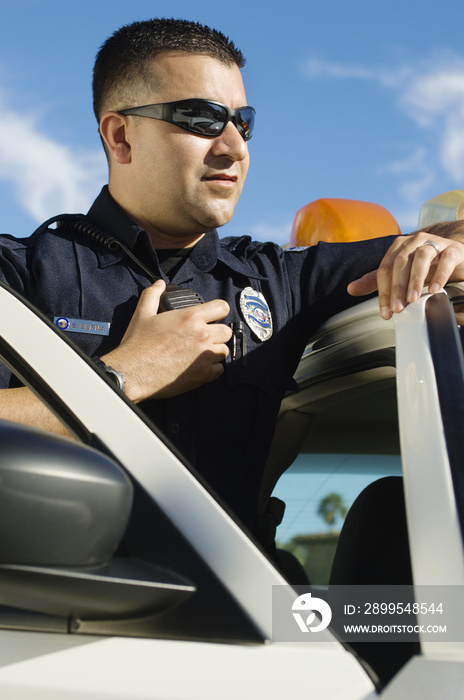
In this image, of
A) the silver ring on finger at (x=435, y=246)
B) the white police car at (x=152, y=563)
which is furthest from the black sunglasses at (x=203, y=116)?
the white police car at (x=152, y=563)

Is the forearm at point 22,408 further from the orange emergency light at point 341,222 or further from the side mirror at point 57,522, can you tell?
the orange emergency light at point 341,222

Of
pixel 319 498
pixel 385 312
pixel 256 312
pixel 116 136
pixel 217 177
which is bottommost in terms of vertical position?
pixel 319 498

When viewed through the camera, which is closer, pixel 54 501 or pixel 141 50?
pixel 54 501

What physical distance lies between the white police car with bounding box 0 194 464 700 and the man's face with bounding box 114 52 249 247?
1.26 m

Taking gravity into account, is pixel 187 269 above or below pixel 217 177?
below

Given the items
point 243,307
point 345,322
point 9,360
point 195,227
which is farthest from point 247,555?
point 195,227

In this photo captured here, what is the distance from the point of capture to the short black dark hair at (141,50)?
2414mm

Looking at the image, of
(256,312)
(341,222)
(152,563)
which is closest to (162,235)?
(256,312)

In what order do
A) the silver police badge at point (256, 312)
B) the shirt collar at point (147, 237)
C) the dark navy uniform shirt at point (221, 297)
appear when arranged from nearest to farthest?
the dark navy uniform shirt at point (221, 297) < the silver police badge at point (256, 312) < the shirt collar at point (147, 237)

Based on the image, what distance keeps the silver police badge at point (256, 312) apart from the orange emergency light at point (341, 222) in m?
0.47

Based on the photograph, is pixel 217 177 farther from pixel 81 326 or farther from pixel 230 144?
pixel 81 326

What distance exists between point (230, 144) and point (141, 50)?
0.53 metres

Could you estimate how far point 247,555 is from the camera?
2.83 ft

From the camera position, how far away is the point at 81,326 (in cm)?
197
